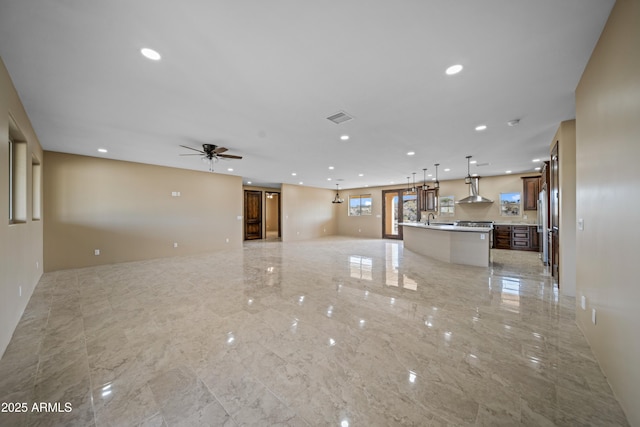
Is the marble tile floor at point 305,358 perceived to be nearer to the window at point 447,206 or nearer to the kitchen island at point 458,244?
the kitchen island at point 458,244

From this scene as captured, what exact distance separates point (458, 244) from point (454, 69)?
4.63 metres

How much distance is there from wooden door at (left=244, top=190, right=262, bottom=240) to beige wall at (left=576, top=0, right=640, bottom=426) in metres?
10.3

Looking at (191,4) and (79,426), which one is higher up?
(191,4)

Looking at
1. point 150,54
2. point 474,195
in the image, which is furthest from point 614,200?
point 474,195

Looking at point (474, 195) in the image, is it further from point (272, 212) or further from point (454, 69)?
point (272, 212)

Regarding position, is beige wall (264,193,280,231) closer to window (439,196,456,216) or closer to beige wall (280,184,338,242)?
beige wall (280,184,338,242)

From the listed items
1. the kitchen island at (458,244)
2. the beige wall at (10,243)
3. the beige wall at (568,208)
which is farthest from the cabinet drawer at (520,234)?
the beige wall at (10,243)

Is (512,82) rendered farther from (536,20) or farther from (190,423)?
(190,423)

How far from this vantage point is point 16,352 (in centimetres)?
215

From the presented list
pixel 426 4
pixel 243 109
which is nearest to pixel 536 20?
pixel 426 4

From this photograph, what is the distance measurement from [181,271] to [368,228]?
29.0ft

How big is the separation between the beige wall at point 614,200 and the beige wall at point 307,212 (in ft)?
30.3

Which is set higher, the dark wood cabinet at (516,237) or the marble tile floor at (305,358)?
the dark wood cabinet at (516,237)

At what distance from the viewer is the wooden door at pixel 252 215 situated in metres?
10.8
